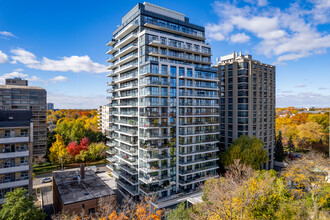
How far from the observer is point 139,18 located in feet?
122

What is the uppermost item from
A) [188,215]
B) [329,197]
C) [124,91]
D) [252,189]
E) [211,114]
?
[124,91]

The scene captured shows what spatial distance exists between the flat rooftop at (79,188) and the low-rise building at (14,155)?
5.19 meters

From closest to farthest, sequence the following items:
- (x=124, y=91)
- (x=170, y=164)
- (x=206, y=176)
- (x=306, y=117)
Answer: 1. (x=170, y=164)
2. (x=206, y=176)
3. (x=124, y=91)
4. (x=306, y=117)

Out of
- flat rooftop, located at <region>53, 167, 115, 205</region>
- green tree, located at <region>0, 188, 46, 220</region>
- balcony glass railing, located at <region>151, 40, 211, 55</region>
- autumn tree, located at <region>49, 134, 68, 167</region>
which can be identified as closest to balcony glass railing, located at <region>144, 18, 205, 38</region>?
balcony glass railing, located at <region>151, 40, 211, 55</region>

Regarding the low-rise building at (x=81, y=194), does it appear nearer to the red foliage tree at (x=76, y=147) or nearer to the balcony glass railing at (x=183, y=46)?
the red foliage tree at (x=76, y=147)

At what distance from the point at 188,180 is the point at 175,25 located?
105 feet

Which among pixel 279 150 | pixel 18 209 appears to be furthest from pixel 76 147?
pixel 279 150

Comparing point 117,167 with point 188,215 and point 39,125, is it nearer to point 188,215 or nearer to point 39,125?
point 188,215

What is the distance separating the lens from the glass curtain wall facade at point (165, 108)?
34938 mm

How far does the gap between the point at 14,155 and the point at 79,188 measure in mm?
10498

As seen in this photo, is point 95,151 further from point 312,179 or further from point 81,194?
point 312,179

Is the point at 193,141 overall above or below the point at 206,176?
above

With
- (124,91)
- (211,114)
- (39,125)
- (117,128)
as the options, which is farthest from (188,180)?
(39,125)

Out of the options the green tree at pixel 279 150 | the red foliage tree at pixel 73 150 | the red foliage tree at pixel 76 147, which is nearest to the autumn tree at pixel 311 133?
the green tree at pixel 279 150
